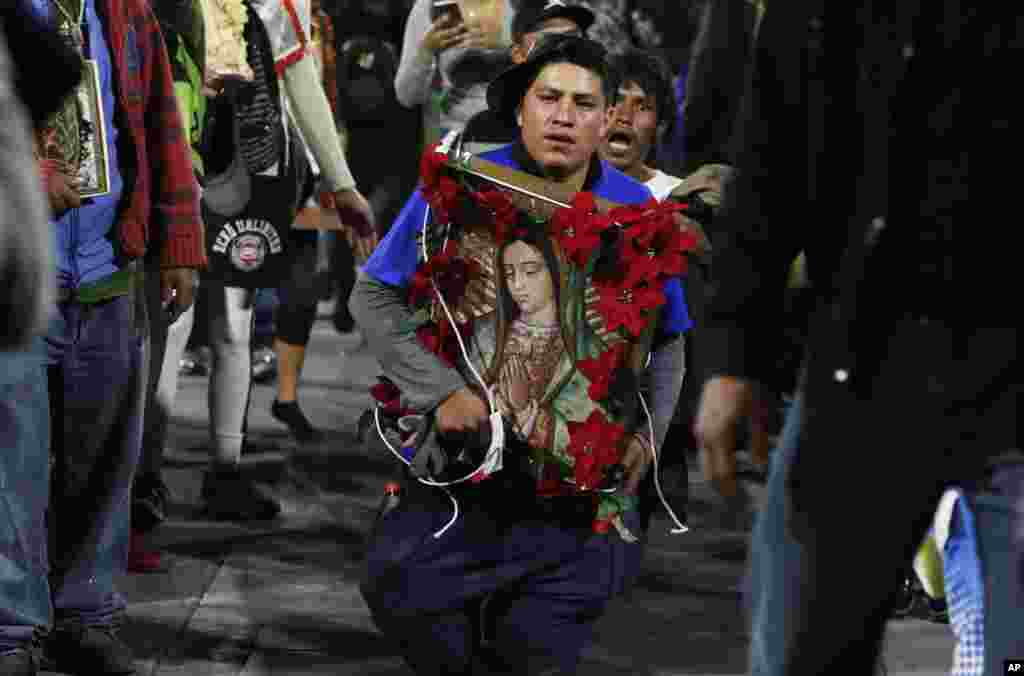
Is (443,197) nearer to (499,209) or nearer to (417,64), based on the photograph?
(499,209)

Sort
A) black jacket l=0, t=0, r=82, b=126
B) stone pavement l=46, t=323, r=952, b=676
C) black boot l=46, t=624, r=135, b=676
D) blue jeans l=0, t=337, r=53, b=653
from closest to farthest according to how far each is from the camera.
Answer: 1. black jacket l=0, t=0, r=82, b=126
2. blue jeans l=0, t=337, r=53, b=653
3. black boot l=46, t=624, r=135, b=676
4. stone pavement l=46, t=323, r=952, b=676

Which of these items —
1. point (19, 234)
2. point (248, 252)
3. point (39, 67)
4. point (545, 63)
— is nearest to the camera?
point (19, 234)

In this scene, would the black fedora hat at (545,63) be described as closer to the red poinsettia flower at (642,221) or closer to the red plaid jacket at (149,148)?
the red poinsettia flower at (642,221)

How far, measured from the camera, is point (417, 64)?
9.19 metres

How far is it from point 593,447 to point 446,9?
3.92 meters

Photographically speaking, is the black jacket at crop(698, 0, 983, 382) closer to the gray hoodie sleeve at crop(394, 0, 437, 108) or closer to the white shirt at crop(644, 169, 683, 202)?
the white shirt at crop(644, 169, 683, 202)

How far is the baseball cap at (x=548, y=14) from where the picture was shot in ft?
26.1

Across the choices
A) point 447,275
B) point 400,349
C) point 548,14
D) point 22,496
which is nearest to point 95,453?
point 22,496

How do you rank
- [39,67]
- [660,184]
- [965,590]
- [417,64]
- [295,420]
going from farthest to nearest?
[295,420]
[417,64]
[660,184]
[39,67]
[965,590]

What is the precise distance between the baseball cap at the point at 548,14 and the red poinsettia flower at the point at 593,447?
2.79 m

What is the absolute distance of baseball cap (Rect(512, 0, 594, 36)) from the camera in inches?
313

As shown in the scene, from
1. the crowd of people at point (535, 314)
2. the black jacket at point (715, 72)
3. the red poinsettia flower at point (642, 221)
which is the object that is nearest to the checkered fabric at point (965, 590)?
the crowd of people at point (535, 314)

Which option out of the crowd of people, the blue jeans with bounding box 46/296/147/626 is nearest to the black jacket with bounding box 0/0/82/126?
the crowd of people

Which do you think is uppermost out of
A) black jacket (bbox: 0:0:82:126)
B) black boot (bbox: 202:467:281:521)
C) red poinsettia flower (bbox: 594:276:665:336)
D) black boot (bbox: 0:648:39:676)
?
black jacket (bbox: 0:0:82:126)
